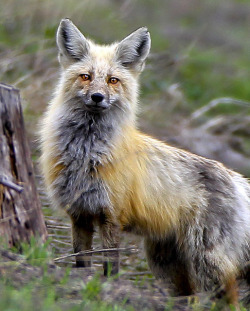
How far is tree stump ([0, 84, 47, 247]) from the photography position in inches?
231

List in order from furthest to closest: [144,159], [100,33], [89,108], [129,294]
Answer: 1. [100,33]
2. [144,159]
3. [89,108]
4. [129,294]

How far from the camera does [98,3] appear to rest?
1381 cm

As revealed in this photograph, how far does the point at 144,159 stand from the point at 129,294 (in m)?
2.00

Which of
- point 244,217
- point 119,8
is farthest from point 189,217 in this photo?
point 119,8

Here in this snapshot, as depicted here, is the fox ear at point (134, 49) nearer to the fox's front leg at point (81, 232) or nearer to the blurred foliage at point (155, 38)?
the fox's front leg at point (81, 232)

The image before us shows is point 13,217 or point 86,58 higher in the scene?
point 86,58

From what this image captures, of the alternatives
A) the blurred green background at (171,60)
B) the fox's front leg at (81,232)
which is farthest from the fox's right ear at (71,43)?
the blurred green background at (171,60)

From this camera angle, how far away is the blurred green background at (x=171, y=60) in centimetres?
1151

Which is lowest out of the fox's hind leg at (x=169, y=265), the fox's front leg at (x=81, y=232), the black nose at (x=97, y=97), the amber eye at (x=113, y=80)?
the fox's hind leg at (x=169, y=265)

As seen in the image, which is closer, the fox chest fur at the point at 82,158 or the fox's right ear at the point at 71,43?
the fox chest fur at the point at 82,158

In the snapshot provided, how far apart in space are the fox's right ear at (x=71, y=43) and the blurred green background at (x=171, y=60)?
3.39 meters

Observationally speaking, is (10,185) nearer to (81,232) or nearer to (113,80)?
(81,232)

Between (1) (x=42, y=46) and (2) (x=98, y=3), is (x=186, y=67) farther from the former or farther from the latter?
(1) (x=42, y=46)

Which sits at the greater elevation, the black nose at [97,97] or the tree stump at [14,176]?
the black nose at [97,97]
